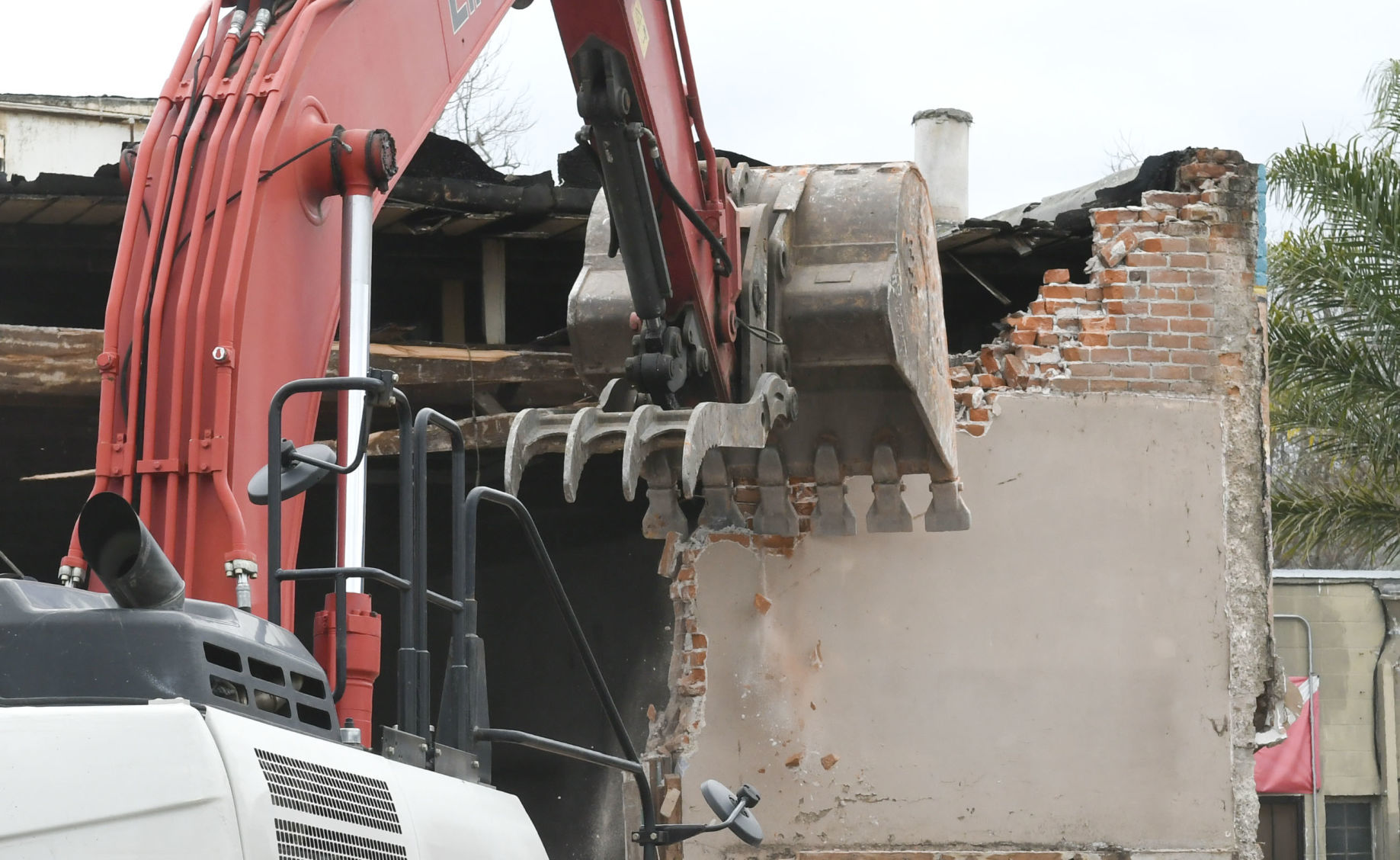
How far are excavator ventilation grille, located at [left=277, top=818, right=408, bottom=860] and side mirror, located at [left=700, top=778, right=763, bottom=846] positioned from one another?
56.7 inches

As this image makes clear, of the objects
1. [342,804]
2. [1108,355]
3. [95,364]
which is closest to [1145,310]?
[1108,355]

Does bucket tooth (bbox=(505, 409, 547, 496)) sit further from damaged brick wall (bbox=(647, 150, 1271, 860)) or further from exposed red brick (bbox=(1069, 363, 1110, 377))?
exposed red brick (bbox=(1069, 363, 1110, 377))

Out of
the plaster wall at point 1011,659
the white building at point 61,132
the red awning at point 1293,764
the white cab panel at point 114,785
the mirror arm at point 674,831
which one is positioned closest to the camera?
the white cab panel at point 114,785

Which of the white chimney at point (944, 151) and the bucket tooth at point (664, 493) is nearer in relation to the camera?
the bucket tooth at point (664, 493)

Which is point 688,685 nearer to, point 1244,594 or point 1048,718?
point 1048,718

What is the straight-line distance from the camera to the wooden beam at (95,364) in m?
7.89

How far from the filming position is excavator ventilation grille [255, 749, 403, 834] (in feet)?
9.09

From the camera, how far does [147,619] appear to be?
2.92m

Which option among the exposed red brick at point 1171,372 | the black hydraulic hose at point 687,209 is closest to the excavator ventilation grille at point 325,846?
the black hydraulic hose at point 687,209

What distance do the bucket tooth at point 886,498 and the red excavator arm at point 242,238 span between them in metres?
2.66

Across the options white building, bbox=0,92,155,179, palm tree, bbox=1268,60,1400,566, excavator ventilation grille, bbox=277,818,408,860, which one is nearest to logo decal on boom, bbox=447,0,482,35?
excavator ventilation grille, bbox=277,818,408,860

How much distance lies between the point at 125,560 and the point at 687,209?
11.0 ft

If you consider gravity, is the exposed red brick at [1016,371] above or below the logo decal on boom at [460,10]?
below

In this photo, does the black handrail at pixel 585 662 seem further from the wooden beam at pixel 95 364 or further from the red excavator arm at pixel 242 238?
the wooden beam at pixel 95 364
